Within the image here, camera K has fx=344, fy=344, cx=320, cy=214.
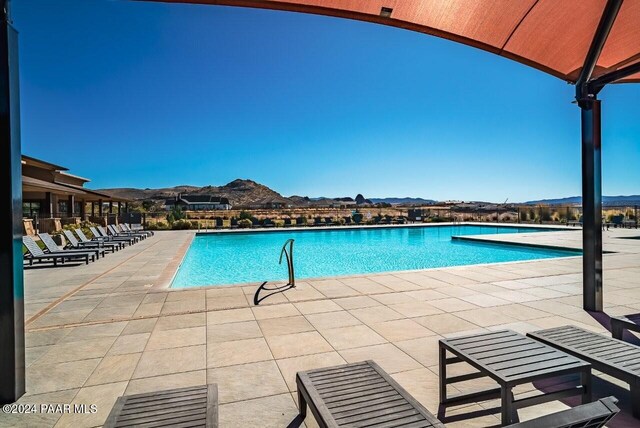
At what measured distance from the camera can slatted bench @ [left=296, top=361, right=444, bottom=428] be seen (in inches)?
64.4

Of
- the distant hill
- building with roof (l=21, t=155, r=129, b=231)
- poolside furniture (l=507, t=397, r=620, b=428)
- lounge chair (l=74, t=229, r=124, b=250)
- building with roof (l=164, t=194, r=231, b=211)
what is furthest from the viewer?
the distant hill

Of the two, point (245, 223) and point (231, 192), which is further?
point (231, 192)

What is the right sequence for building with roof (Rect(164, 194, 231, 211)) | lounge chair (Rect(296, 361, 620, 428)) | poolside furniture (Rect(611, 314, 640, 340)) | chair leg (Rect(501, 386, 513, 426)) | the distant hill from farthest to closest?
1. the distant hill
2. building with roof (Rect(164, 194, 231, 211))
3. poolside furniture (Rect(611, 314, 640, 340))
4. chair leg (Rect(501, 386, 513, 426))
5. lounge chair (Rect(296, 361, 620, 428))

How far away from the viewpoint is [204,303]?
5.09 meters

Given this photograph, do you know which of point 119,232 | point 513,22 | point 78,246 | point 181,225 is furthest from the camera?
point 181,225

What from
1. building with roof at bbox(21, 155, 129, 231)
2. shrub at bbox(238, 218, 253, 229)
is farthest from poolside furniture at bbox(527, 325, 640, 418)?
shrub at bbox(238, 218, 253, 229)

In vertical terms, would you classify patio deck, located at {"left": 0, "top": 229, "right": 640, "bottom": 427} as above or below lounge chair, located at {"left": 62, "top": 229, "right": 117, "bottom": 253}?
below

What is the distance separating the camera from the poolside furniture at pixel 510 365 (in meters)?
1.97

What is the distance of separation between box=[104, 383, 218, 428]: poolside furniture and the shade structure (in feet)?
10.3

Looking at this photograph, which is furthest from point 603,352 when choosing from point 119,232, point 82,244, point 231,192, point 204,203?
point 231,192

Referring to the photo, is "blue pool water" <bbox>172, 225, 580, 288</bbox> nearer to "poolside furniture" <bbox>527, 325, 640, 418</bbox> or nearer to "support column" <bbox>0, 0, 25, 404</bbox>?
"support column" <bbox>0, 0, 25, 404</bbox>

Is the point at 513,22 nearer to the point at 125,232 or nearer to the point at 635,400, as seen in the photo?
the point at 635,400

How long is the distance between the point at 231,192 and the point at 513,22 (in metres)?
102

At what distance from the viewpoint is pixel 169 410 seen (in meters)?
1.74
